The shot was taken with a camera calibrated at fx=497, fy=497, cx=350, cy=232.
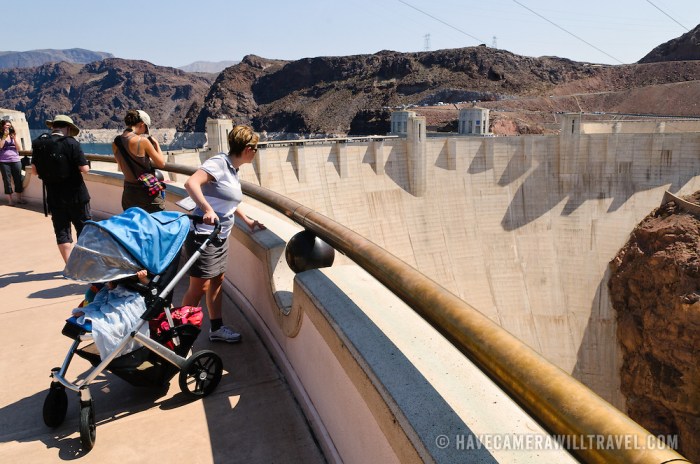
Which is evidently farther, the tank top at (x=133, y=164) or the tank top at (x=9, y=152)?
the tank top at (x=9, y=152)

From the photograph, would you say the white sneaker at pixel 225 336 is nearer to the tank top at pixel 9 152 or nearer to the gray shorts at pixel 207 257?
the gray shorts at pixel 207 257

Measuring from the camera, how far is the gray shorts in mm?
3441

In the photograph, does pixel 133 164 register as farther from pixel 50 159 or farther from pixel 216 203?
pixel 216 203

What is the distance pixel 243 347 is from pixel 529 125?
187 ft

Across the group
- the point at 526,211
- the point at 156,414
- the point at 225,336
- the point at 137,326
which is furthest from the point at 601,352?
the point at 137,326

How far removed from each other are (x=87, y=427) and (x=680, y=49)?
103 meters

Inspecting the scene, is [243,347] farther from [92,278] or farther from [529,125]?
[529,125]

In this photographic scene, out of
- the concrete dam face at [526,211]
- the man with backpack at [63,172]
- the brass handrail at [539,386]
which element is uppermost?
the man with backpack at [63,172]

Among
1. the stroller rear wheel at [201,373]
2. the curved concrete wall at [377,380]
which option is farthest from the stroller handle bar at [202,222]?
the stroller rear wheel at [201,373]

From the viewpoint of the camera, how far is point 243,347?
3.70 m

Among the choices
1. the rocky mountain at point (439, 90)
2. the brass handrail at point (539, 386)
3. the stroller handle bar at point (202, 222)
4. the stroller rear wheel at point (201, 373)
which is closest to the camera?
the brass handrail at point (539, 386)

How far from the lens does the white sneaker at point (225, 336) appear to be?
3.71m

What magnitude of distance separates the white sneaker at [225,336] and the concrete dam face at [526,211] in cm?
1828

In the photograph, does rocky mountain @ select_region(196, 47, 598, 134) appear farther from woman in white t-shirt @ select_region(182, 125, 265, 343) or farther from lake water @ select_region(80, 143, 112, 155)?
woman in white t-shirt @ select_region(182, 125, 265, 343)
